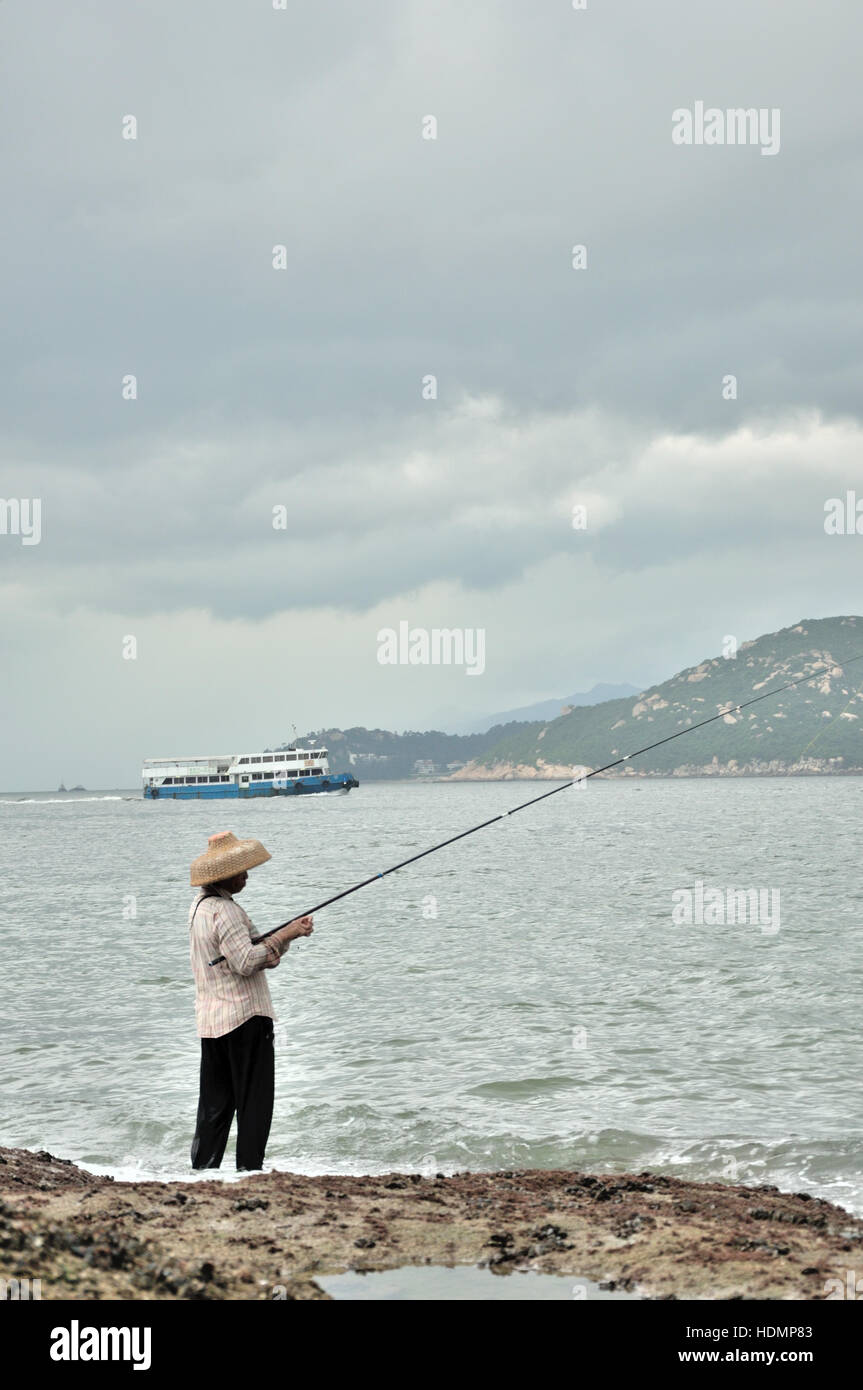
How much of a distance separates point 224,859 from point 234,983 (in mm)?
754

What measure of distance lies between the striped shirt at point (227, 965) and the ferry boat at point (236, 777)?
13400 centimetres

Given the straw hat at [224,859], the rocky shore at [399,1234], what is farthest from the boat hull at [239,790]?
the rocky shore at [399,1234]

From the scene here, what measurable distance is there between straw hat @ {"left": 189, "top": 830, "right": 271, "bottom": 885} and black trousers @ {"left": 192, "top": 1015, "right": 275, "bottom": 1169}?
2.98ft

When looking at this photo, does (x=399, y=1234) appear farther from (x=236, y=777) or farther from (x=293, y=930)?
(x=236, y=777)

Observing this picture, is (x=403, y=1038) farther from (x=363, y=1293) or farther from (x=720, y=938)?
(x=720, y=938)

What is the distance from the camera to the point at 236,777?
14088cm

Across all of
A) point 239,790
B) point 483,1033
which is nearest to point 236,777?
point 239,790

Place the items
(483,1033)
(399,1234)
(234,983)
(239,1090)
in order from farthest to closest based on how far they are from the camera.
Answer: (483,1033) < (239,1090) < (234,983) < (399,1234)

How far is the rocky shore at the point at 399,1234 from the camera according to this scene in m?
5.07

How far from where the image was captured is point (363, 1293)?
519cm

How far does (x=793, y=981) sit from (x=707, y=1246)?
12.0 m

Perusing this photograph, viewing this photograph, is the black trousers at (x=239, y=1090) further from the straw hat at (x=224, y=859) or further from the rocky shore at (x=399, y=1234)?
the straw hat at (x=224, y=859)

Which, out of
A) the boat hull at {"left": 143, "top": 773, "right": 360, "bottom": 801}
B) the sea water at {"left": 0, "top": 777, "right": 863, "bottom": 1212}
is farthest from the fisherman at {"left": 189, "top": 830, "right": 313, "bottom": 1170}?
the boat hull at {"left": 143, "top": 773, "right": 360, "bottom": 801}
